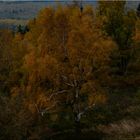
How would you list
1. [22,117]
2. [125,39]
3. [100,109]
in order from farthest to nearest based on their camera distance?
[125,39], [100,109], [22,117]

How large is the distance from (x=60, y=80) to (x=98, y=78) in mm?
4618

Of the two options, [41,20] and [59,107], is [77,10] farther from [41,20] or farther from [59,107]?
[59,107]

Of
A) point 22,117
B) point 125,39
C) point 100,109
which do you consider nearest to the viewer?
point 22,117

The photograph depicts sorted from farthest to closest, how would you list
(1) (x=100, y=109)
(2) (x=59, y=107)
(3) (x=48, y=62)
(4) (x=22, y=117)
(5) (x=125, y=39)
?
(5) (x=125, y=39) → (1) (x=100, y=109) → (2) (x=59, y=107) → (3) (x=48, y=62) → (4) (x=22, y=117)

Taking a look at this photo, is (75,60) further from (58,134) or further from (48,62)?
(58,134)

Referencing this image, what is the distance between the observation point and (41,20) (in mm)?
44750

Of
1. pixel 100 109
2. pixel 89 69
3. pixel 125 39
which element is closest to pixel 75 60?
pixel 89 69

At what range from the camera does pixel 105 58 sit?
148ft

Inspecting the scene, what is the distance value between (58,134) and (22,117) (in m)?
9.65

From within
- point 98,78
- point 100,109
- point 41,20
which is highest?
point 41,20

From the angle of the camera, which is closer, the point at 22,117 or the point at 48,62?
the point at 22,117

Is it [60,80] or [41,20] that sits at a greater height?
[41,20]

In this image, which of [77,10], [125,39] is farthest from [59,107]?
[125,39]

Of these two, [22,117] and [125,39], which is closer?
[22,117]
